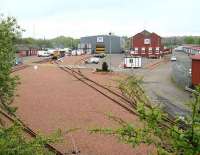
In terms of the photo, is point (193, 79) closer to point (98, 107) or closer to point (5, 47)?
point (98, 107)

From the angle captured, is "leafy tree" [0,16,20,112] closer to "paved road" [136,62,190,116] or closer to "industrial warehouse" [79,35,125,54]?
"paved road" [136,62,190,116]

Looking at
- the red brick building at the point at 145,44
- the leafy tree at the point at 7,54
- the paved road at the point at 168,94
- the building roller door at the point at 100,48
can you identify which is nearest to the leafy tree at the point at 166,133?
the leafy tree at the point at 7,54

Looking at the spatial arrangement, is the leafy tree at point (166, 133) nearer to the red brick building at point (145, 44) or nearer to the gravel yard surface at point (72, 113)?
the gravel yard surface at point (72, 113)

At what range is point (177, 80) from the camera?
136 ft

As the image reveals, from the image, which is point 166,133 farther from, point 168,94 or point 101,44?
point 101,44

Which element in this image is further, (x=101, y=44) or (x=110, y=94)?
(x=101, y=44)

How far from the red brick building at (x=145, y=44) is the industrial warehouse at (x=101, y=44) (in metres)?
11.8

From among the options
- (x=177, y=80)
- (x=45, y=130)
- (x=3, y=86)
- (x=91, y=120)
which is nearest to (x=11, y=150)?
(x=3, y=86)

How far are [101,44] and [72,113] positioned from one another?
82.8 metres

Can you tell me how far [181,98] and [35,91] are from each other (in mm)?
10822

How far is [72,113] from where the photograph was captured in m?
23.6

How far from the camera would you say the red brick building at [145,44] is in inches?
3627

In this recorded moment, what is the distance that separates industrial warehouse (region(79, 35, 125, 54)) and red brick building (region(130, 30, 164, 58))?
463 inches

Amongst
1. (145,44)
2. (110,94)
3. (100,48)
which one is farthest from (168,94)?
(100,48)
